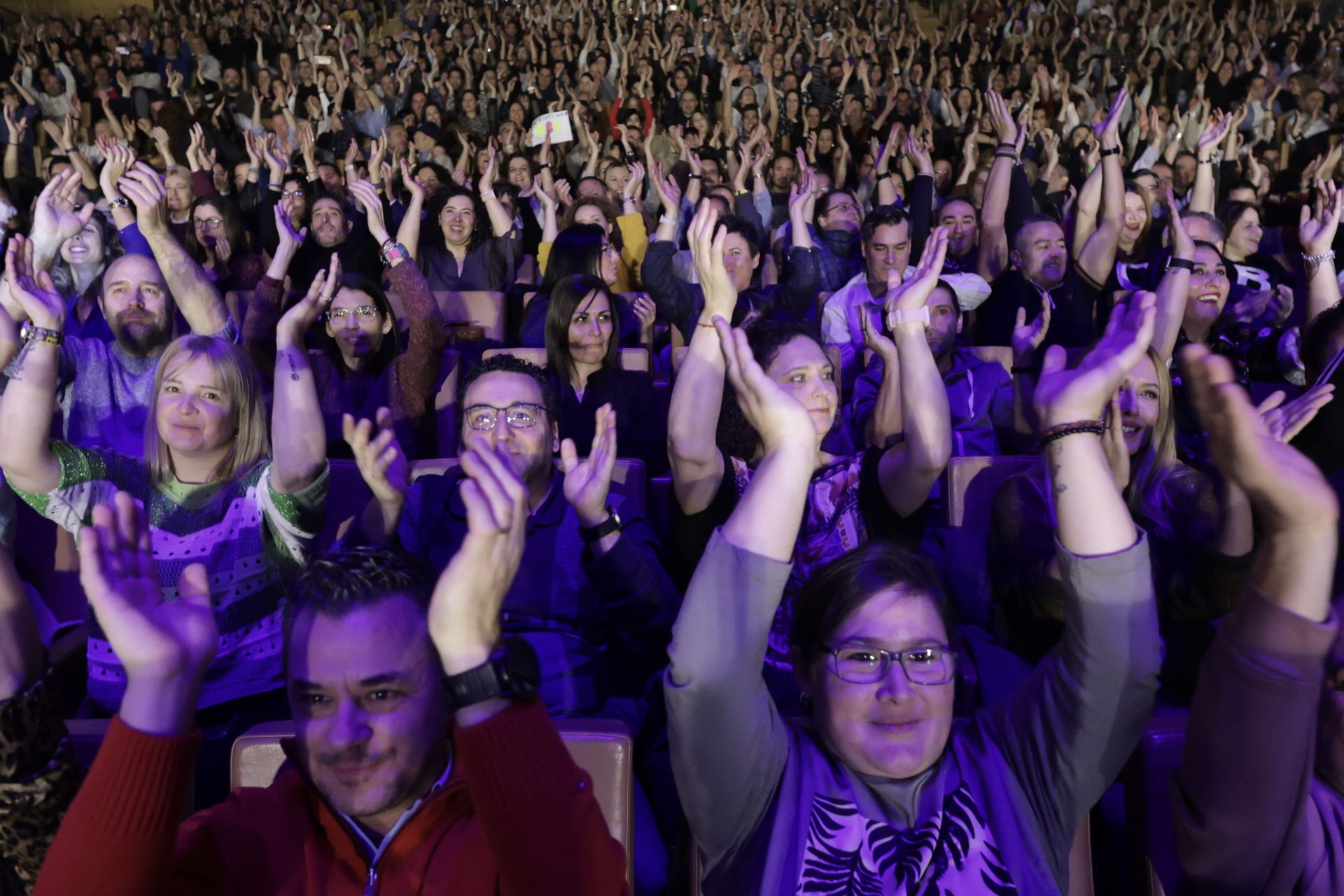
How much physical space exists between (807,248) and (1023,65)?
13.2 ft

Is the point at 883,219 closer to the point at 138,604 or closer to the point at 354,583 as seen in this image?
the point at 354,583

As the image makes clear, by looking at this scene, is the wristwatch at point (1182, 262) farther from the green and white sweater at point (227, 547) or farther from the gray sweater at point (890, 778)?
the green and white sweater at point (227, 547)

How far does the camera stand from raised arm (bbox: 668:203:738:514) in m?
1.39

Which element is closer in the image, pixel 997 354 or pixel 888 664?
pixel 888 664

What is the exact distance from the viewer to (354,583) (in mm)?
909

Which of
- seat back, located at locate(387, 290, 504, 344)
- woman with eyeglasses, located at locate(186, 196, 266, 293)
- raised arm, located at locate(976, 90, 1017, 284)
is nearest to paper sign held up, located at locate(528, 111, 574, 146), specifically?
woman with eyeglasses, located at locate(186, 196, 266, 293)

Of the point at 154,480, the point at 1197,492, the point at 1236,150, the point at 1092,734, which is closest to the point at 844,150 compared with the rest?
the point at 1236,150

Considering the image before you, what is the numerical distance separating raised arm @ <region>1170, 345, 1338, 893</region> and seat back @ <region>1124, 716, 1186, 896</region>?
→ 152 millimetres

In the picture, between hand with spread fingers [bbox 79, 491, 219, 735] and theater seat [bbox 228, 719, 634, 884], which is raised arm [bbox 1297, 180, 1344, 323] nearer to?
theater seat [bbox 228, 719, 634, 884]

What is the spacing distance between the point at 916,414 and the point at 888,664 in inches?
22.7

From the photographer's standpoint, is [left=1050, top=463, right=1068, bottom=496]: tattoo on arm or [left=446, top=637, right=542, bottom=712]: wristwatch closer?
[left=446, top=637, right=542, bottom=712]: wristwatch

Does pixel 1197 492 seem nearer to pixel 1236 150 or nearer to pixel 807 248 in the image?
pixel 807 248

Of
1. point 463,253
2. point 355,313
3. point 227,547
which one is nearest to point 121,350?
point 355,313

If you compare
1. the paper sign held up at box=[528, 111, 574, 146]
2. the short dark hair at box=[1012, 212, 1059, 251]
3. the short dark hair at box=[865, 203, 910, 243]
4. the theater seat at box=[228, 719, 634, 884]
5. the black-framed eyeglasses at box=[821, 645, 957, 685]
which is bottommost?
the theater seat at box=[228, 719, 634, 884]
